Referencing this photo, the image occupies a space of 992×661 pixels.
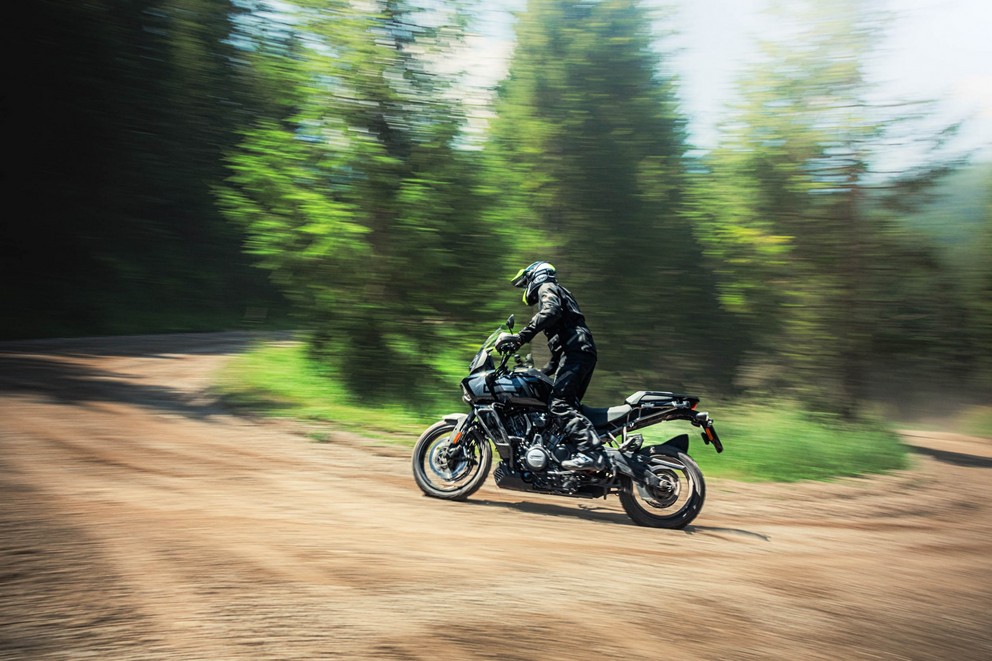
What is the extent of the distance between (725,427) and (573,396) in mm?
8315

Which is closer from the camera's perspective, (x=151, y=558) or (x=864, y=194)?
(x=151, y=558)

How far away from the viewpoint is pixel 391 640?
4.36 m

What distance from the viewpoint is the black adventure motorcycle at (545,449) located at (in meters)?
7.73

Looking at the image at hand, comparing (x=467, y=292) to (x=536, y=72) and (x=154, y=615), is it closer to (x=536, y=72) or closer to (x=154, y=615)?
(x=536, y=72)

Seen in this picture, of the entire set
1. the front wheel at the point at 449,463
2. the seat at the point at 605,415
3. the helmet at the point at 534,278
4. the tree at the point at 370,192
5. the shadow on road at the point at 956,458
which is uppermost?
the tree at the point at 370,192

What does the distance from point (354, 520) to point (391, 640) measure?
2.79 metres

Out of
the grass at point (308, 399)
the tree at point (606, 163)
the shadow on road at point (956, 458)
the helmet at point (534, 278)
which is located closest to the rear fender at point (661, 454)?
the helmet at point (534, 278)

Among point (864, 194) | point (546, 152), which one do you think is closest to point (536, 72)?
point (546, 152)

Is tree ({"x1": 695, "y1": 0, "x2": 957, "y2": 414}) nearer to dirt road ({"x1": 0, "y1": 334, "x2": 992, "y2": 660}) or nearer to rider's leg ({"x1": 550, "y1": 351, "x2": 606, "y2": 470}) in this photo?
dirt road ({"x1": 0, "y1": 334, "x2": 992, "y2": 660})

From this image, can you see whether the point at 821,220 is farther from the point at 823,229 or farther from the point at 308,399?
the point at 308,399

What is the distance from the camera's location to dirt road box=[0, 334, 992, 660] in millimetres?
4422

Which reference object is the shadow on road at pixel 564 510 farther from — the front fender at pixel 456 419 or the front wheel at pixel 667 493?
the front fender at pixel 456 419

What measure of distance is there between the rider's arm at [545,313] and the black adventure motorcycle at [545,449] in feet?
0.89

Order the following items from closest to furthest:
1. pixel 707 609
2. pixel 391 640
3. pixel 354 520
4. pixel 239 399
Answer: pixel 391 640, pixel 707 609, pixel 354 520, pixel 239 399
